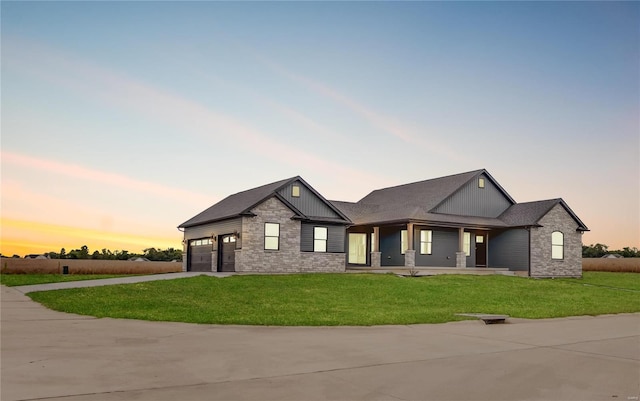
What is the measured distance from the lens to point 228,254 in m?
39.2

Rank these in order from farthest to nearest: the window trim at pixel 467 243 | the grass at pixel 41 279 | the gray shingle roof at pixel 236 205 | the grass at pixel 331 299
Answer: the window trim at pixel 467 243 → the gray shingle roof at pixel 236 205 → the grass at pixel 41 279 → the grass at pixel 331 299

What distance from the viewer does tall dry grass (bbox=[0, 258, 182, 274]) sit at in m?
48.3

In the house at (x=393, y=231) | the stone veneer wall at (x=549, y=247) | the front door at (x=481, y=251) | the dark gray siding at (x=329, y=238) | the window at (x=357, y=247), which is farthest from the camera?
the window at (x=357, y=247)

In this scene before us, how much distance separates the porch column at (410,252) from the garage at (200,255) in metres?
14.3

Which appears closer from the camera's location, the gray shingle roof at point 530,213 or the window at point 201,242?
the gray shingle roof at point 530,213

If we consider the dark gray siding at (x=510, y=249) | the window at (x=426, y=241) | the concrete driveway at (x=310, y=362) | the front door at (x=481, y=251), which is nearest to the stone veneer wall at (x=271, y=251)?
the window at (x=426, y=241)

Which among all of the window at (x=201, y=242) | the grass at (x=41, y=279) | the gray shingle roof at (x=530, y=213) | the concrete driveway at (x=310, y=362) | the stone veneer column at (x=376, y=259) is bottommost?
the grass at (x=41, y=279)

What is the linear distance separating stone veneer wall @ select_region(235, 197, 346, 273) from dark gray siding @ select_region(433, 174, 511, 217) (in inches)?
406

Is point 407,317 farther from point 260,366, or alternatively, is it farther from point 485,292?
point 485,292

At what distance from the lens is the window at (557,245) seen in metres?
43.2

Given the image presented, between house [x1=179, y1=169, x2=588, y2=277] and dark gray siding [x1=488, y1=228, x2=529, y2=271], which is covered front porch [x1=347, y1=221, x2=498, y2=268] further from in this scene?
dark gray siding [x1=488, y1=228, x2=529, y2=271]

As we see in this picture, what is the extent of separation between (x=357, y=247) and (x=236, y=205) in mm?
11154

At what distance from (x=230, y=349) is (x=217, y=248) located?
30.0 meters

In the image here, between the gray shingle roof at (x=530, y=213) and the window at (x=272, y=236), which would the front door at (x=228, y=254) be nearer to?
the window at (x=272, y=236)
